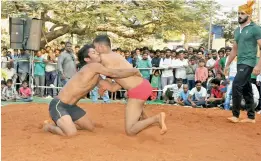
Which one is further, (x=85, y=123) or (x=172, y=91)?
(x=172, y=91)

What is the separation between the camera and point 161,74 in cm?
1295

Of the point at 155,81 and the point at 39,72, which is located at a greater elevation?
the point at 39,72

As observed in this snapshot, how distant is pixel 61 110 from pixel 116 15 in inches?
563

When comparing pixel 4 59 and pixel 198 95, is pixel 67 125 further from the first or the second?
pixel 4 59

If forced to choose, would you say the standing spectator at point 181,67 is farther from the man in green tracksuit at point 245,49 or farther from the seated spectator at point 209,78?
the man in green tracksuit at point 245,49

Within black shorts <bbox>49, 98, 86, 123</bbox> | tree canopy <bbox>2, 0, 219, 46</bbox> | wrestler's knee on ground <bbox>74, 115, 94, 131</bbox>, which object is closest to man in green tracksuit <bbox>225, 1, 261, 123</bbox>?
wrestler's knee on ground <bbox>74, 115, 94, 131</bbox>

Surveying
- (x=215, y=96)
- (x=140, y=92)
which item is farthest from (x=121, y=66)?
(x=215, y=96)

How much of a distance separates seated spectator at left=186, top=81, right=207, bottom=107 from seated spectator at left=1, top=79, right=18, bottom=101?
5.06 meters

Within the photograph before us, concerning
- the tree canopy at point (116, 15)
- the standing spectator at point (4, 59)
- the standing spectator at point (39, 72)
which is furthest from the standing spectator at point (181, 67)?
the tree canopy at point (116, 15)

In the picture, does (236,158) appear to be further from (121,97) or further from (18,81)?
(18,81)

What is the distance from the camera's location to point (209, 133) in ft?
20.8

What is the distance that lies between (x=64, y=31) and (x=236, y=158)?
54.8ft

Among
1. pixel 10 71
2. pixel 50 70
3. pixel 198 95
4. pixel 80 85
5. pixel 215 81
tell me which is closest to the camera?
pixel 80 85

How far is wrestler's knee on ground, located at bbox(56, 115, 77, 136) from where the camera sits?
5684mm
